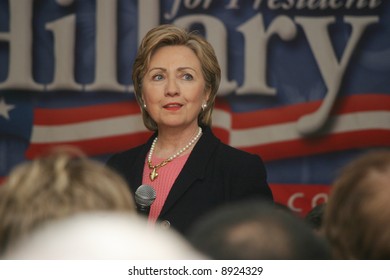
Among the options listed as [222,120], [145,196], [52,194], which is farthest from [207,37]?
[52,194]

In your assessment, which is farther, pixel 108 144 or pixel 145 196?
pixel 108 144

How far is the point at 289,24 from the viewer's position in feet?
12.3

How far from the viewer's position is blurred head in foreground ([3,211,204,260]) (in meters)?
1.16

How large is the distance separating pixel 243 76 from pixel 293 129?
1.02 feet

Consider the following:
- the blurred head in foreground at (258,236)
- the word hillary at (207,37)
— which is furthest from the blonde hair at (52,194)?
the word hillary at (207,37)

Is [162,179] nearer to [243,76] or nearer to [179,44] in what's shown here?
[179,44]

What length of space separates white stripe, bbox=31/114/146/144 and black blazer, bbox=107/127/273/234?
1.10 m

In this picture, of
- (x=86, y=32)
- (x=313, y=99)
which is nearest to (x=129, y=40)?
(x=86, y=32)

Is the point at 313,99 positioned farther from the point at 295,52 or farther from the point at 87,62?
the point at 87,62

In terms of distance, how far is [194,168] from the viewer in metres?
2.68

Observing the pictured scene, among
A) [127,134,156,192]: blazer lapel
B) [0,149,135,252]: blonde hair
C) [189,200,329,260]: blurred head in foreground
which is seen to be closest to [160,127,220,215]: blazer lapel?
[127,134,156,192]: blazer lapel

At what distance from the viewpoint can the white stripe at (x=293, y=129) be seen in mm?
3773

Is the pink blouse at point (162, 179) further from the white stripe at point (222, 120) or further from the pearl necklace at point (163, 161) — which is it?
the white stripe at point (222, 120)

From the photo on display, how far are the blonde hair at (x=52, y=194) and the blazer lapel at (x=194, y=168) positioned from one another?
3.91 ft
